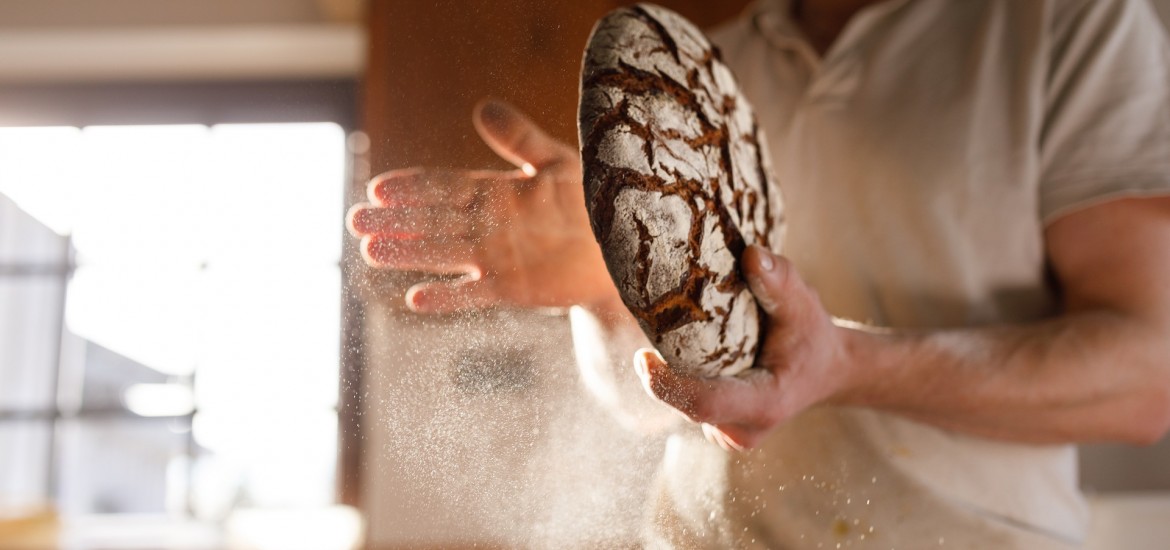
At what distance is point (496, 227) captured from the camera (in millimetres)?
279

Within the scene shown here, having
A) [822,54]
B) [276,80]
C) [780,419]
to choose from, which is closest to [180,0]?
[276,80]

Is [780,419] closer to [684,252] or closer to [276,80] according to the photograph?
[684,252]

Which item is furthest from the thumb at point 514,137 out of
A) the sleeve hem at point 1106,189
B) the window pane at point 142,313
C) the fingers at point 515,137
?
the sleeve hem at point 1106,189

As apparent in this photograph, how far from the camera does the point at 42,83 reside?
0.23 metres

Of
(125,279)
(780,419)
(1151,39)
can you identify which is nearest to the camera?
(125,279)

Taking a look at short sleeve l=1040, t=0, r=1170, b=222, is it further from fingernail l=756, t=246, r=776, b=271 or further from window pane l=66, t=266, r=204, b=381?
window pane l=66, t=266, r=204, b=381

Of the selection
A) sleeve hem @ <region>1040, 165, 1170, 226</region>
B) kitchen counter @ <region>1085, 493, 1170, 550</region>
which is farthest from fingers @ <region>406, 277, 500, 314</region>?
kitchen counter @ <region>1085, 493, 1170, 550</region>

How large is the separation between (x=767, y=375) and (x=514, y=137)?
6.3 inches

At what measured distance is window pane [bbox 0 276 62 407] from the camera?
0.21m

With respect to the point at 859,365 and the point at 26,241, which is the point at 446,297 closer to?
the point at 26,241

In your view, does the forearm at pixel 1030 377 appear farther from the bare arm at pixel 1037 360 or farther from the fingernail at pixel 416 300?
the fingernail at pixel 416 300

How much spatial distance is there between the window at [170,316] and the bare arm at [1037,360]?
179mm

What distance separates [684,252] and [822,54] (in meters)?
0.49

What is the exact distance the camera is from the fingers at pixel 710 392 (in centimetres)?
31
